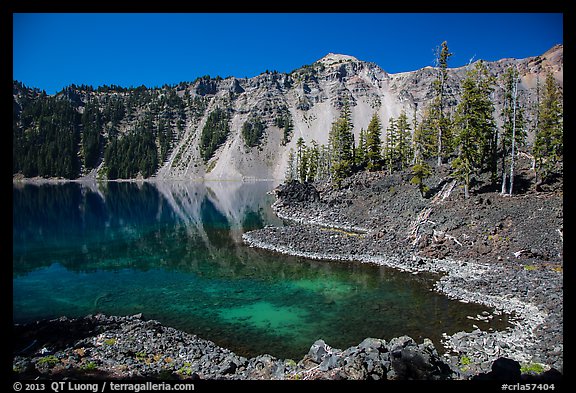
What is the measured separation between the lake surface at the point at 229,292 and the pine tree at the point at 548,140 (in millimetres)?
21300

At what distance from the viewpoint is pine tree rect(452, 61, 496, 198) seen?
38156 mm

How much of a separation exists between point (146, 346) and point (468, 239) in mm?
27547

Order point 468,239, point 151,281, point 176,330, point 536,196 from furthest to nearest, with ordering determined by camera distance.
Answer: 1. point 536,196
2. point 468,239
3. point 151,281
4. point 176,330

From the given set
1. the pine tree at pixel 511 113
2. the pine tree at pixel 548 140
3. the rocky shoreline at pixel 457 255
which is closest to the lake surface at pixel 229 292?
the rocky shoreline at pixel 457 255

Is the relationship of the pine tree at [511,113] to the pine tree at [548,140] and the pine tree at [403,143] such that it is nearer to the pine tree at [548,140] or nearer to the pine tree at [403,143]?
the pine tree at [548,140]

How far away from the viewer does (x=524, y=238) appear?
28.6 metres

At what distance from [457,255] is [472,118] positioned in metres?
17.2

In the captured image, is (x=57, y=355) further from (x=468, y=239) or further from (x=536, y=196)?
(x=536, y=196)

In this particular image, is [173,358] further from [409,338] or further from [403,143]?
[403,143]

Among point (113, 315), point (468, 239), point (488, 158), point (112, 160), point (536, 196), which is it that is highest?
point (112, 160)

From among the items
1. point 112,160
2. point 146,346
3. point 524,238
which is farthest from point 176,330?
point 112,160

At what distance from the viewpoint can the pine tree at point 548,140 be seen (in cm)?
3644

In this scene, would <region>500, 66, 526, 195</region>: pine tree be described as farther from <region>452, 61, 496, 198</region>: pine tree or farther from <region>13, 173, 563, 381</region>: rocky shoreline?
<region>13, 173, 563, 381</region>: rocky shoreline

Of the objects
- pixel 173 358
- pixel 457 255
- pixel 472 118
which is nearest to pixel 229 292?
pixel 173 358
